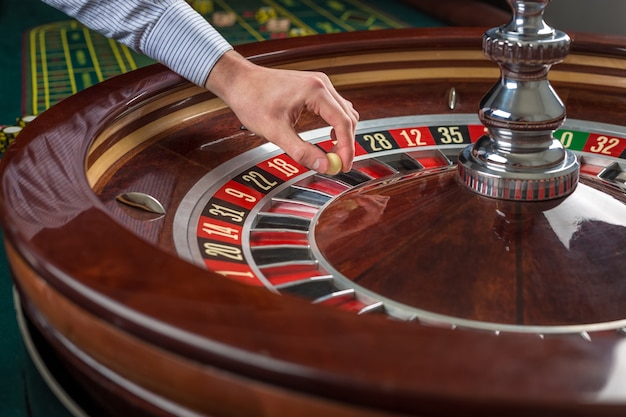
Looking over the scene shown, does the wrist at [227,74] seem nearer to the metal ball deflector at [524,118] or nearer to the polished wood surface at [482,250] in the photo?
the polished wood surface at [482,250]

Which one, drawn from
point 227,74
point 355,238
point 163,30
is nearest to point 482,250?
point 355,238

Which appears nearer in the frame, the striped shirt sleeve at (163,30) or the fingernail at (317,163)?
the fingernail at (317,163)

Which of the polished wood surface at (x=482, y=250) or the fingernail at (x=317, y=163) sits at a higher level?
the fingernail at (x=317, y=163)

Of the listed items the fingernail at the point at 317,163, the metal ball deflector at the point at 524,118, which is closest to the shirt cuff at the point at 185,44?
the fingernail at the point at 317,163

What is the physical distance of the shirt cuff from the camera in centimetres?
153

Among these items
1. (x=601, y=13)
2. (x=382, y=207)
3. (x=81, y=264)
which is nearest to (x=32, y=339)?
(x=81, y=264)

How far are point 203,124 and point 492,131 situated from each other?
565 millimetres

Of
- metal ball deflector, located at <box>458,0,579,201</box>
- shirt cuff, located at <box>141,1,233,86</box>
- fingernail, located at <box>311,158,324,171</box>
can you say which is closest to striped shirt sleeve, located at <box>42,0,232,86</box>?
shirt cuff, located at <box>141,1,233,86</box>

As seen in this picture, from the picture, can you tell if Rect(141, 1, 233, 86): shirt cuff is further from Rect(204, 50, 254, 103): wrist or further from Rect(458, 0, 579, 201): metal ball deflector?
Rect(458, 0, 579, 201): metal ball deflector

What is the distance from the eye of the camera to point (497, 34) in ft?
4.58

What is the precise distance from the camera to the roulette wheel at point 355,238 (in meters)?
0.72

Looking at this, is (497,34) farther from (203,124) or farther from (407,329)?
(407,329)

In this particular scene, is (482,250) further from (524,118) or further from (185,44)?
(185,44)

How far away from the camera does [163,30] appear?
158 cm
